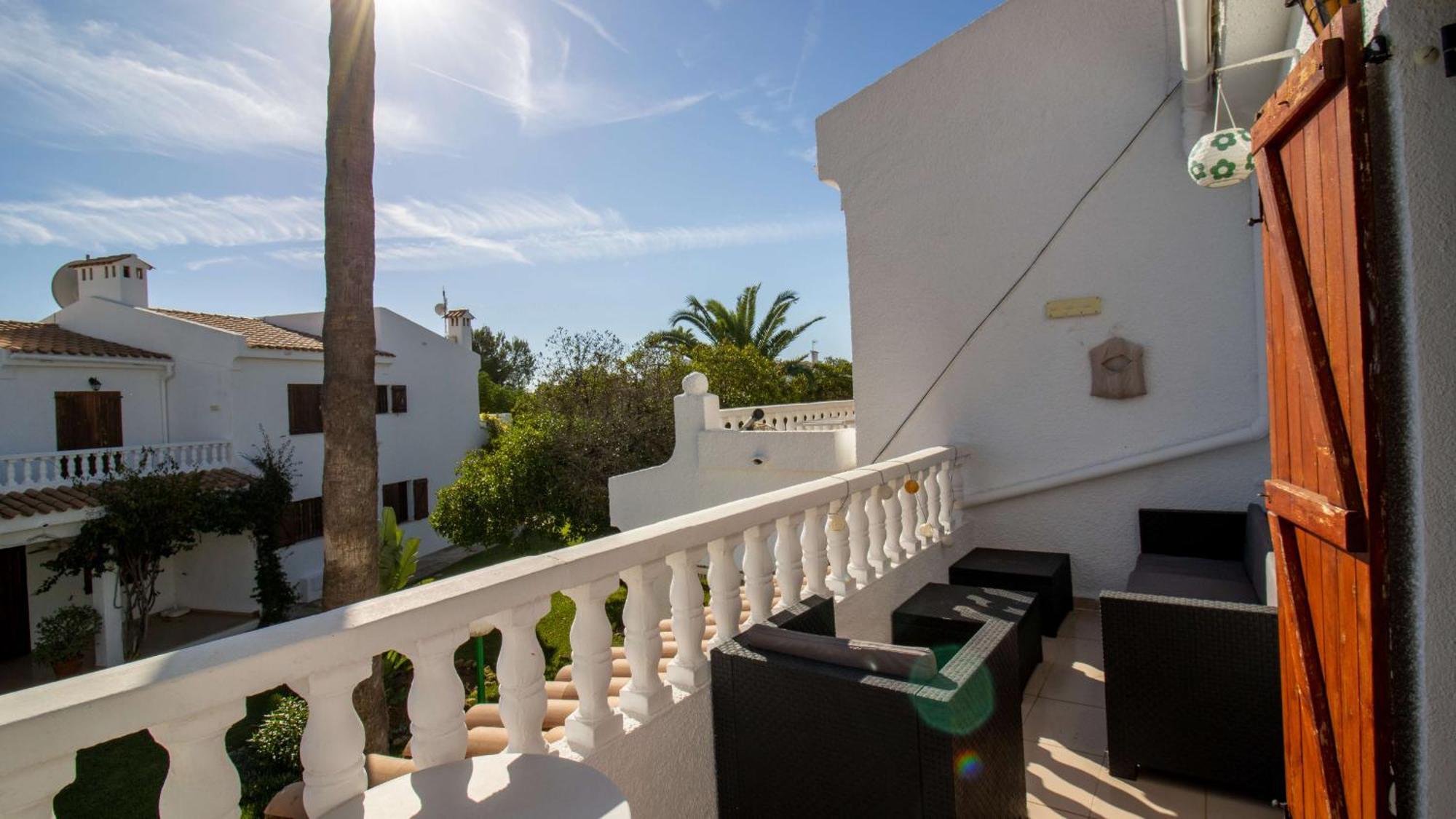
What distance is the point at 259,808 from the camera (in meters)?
7.00

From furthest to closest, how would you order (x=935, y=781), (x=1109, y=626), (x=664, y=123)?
1. (x=664, y=123)
2. (x=1109, y=626)
3. (x=935, y=781)

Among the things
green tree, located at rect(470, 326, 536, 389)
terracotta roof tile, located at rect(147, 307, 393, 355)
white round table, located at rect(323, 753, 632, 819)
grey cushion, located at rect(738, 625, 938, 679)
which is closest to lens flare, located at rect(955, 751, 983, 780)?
grey cushion, located at rect(738, 625, 938, 679)

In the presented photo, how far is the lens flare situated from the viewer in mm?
1948

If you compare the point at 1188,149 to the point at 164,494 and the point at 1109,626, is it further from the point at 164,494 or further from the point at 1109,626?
the point at 164,494

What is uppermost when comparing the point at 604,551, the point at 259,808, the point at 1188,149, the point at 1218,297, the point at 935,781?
the point at 1188,149

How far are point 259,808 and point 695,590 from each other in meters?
7.23

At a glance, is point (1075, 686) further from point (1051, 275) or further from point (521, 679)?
point (1051, 275)

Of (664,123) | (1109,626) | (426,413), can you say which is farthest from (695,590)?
(426,413)

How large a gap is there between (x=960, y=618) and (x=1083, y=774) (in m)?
0.82

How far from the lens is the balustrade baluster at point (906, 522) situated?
4.83 metres

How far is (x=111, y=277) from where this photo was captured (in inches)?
744

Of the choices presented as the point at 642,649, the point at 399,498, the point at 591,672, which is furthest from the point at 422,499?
the point at 591,672

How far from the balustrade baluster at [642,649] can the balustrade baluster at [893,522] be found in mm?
2381

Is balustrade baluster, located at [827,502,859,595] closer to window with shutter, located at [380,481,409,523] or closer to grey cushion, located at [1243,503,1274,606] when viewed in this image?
grey cushion, located at [1243,503,1274,606]
